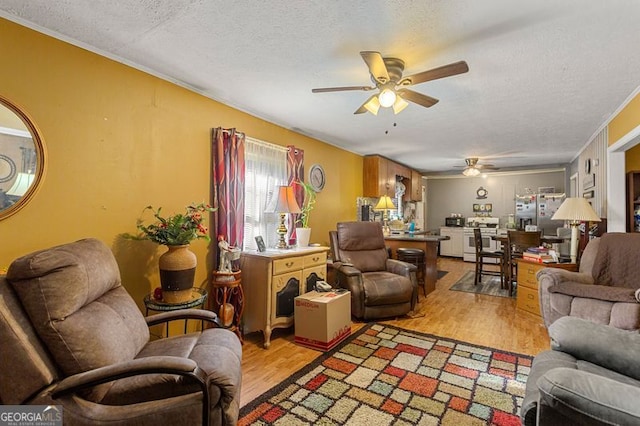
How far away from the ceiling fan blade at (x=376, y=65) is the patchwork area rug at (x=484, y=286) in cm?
392

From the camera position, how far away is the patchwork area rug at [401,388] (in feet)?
6.00

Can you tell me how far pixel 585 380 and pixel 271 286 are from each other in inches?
90.2

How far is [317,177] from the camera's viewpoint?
458 cm

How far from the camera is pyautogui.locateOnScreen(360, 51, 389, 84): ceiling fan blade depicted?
1.80 m

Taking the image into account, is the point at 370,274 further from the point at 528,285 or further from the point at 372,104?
the point at 372,104

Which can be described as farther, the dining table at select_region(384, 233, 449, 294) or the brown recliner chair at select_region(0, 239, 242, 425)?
the dining table at select_region(384, 233, 449, 294)

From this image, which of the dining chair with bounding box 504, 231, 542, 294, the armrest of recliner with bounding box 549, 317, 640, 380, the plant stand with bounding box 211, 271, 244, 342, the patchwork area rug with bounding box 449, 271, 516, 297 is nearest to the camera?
the armrest of recliner with bounding box 549, 317, 640, 380

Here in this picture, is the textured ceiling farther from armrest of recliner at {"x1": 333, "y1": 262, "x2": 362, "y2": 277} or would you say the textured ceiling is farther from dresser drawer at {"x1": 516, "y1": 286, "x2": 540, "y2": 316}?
dresser drawer at {"x1": 516, "y1": 286, "x2": 540, "y2": 316}

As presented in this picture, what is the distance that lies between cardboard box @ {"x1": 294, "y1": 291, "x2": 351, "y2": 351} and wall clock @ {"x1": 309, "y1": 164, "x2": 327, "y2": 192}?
1908 millimetres

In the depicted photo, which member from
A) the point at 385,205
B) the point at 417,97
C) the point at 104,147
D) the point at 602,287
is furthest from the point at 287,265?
the point at 385,205

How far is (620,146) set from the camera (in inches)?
130

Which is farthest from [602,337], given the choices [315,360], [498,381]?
[315,360]

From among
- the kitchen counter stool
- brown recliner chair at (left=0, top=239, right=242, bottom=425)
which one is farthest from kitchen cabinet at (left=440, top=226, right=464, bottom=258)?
brown recliner chair at (left=0, top=239, right=242, bottom=425)

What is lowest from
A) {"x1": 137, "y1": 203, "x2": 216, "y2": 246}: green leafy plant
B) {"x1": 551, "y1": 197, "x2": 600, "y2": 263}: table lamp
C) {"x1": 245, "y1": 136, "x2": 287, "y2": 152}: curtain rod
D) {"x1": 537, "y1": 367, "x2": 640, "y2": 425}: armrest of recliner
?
{"x1": 537, "y1": 367, "x2": 640, "y2": 425}: armrest of recliner
